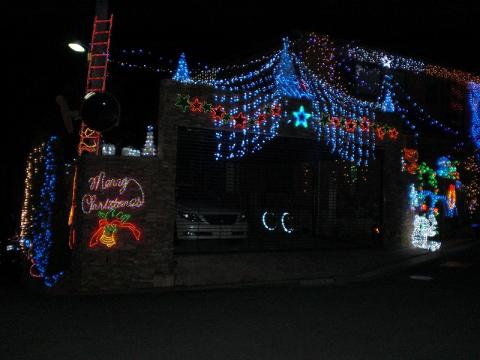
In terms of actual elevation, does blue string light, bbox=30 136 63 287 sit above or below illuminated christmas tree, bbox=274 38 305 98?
below

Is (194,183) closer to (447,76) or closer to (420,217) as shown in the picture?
(420,217)

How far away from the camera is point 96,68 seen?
40.1 feet

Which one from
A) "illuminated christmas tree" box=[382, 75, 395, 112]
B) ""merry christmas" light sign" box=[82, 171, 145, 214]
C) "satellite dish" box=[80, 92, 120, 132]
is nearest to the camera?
"satellite dish" box=[80, 92, 120, 132]

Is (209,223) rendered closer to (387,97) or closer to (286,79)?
(286,79)

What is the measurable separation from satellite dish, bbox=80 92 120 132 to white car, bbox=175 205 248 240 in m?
3.61

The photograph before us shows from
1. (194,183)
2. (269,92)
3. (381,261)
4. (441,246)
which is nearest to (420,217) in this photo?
(441,246)

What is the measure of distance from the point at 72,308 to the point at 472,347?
265 inches

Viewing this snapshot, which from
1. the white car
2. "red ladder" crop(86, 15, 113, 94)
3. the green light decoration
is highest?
"red ladder" crop(86, 15, 113, 94)

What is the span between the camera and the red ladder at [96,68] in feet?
40.0

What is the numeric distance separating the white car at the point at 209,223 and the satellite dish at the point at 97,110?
11.8 ft

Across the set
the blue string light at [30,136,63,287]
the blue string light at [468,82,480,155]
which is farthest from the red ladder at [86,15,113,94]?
the blue string light at [468,82,480,155]

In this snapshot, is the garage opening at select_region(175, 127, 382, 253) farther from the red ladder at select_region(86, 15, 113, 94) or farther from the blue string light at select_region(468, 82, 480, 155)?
the blue string light at select_region(468, 82, 480, 155)

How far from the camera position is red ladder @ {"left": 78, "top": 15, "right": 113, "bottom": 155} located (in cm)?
1218

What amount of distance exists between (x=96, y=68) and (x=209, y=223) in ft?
16.6
